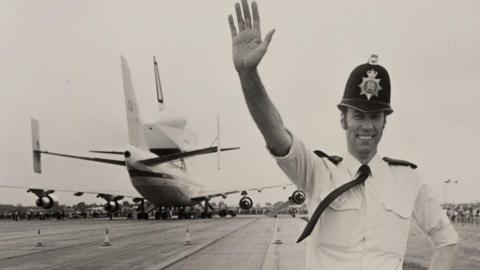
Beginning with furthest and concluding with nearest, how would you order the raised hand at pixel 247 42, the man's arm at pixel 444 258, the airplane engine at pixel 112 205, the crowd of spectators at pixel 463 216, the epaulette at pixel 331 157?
the airplane engine at pixel 112 205
the crowd of spectators at pixel 463 216
the epaulette at pixel 331 157
the man's arm at pixel 444 258
the raised hand at pixel 247 42

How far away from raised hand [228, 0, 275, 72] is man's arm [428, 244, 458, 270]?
109 cm

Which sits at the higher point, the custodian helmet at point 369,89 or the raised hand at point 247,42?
the raised hand at point 247,42

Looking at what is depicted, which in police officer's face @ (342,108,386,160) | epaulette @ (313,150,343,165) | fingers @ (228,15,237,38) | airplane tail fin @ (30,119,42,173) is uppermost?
airplane tail fin @ (30,119,42,173)

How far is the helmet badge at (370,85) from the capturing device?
276cm

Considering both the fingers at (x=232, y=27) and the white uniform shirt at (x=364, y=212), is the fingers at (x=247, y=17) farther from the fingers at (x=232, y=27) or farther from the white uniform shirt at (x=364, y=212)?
the white uniform shirt at (x=364, y=212)

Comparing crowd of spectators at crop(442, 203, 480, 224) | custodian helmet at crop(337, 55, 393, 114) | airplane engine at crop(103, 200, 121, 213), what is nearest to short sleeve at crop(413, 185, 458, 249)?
custodian helmet at crop(337, 55, 393, 114)

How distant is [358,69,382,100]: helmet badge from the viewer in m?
2.76

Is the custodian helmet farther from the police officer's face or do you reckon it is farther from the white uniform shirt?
the white uniform shirt

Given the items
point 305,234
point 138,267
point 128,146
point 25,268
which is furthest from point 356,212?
point 128,146

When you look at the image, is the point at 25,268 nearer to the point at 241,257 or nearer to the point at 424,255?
the point at 241,257

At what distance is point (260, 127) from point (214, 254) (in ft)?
48.0

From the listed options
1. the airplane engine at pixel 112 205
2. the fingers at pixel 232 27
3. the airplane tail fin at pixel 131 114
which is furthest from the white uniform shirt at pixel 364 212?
the airplane engine at pixel 112 205

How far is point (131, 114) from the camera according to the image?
156 feet

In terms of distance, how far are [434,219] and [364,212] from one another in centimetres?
33
